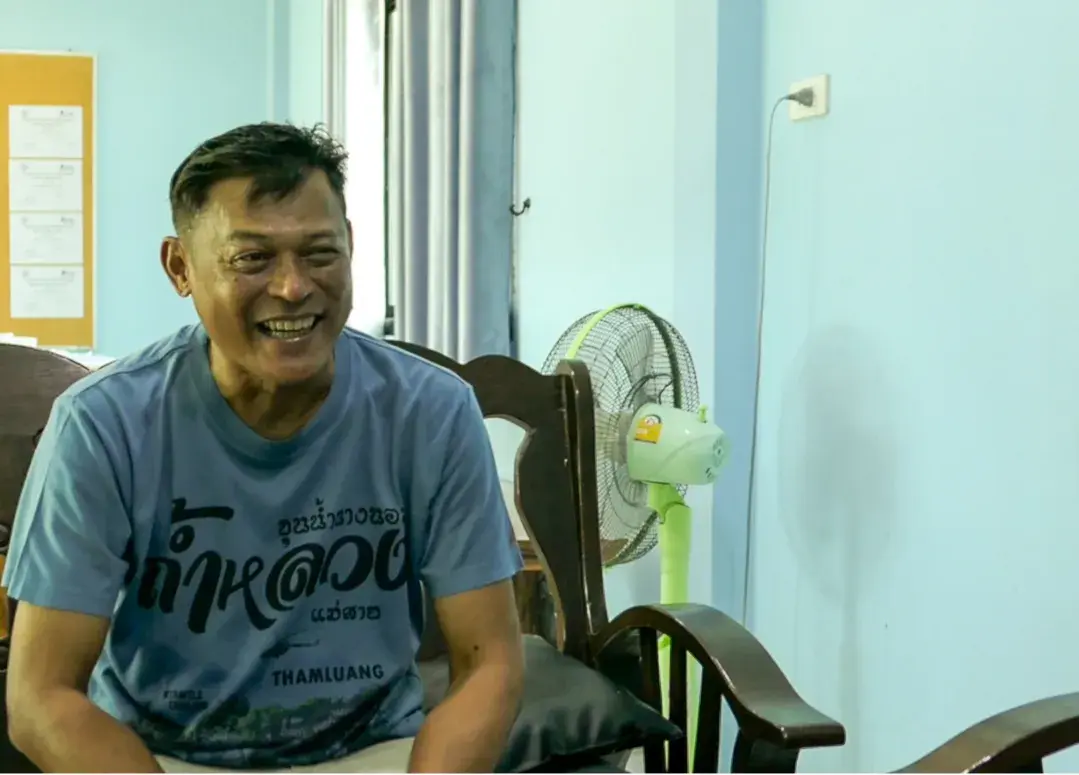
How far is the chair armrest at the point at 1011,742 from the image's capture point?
3.11ft

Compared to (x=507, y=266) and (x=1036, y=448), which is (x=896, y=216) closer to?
(x=1036, y=448)

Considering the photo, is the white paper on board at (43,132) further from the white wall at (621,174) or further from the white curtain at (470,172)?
the white wall at (621,174)

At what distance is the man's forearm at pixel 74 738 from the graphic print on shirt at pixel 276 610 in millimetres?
119

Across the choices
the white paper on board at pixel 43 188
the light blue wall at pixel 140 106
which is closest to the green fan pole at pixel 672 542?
the light blue wall at pixel 140 106

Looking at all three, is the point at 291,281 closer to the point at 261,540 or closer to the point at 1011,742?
the point at 261,540

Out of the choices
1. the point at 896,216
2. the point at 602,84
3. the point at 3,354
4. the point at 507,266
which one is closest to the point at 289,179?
the point at 3,354

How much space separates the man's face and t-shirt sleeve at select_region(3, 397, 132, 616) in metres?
0.16

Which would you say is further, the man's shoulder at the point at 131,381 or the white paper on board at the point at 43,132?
the white paper on board at the point at 43,132

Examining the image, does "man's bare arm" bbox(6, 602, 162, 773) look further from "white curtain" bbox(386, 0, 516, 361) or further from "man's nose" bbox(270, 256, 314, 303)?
"white curtain" bbox(386, 0, 516, 361)

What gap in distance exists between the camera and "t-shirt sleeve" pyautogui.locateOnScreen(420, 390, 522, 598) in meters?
1.24

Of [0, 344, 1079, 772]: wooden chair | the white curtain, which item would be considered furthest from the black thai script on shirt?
the white curtain

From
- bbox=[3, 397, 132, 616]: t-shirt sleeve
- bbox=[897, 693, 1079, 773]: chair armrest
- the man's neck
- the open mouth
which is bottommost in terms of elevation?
bbox=[897, 693, 1079, 773]: chair armrest

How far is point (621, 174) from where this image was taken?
254cm

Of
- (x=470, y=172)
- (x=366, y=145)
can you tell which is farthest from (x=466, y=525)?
(x=366, y=145)
